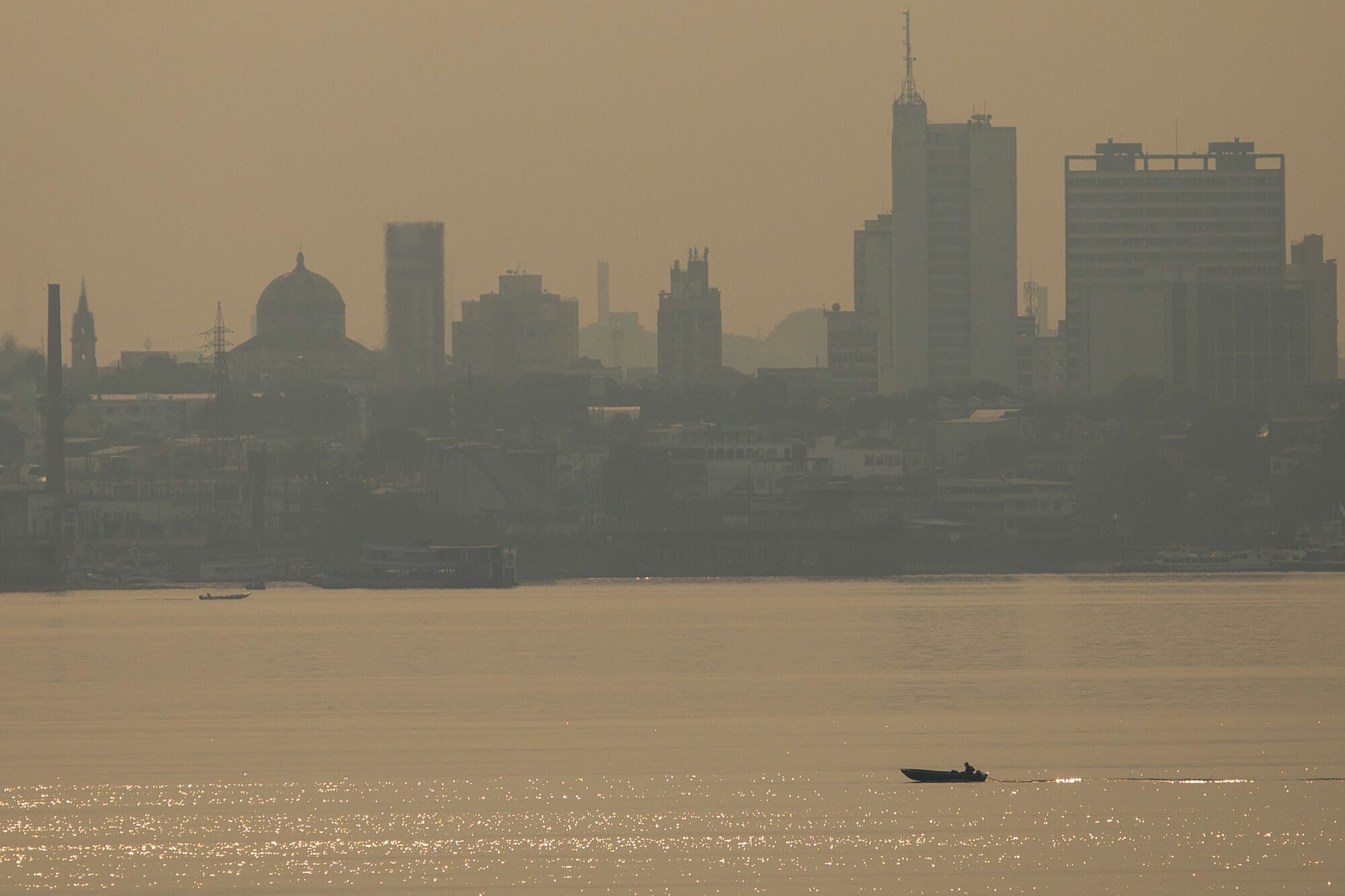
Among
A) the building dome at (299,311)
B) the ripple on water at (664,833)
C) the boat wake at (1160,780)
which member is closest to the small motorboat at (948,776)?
the ripple on water at (664,833)

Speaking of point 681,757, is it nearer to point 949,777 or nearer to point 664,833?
point 949,777

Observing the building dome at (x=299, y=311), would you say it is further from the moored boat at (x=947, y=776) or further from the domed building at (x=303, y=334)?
the moored boat at (x=947, y=776)

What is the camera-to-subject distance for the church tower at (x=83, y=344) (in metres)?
166

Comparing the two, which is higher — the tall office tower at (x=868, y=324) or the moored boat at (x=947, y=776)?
the tall office tower at (x=868, y=324)

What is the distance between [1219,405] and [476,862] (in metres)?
105

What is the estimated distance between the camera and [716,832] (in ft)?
94.6

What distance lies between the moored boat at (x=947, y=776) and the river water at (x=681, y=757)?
0.38 meters

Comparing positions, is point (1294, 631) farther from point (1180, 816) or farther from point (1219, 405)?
point (1219, 405)

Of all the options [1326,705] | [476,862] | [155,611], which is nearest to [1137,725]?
[1326,705]

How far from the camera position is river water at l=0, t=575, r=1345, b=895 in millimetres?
27141

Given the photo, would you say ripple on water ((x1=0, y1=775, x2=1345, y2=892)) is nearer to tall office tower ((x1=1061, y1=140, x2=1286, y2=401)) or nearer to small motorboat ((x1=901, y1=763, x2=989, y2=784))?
small motorboat ((x1=901, y1=763, x2=989, y2=784))

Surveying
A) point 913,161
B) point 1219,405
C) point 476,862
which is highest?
point 913,161

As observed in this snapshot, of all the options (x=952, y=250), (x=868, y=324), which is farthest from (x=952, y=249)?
(x=868, y=324)

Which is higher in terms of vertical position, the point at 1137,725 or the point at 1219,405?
the point at 1219,405
